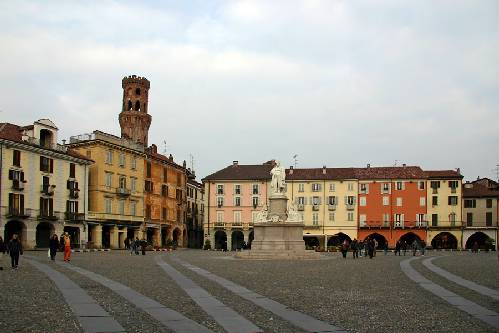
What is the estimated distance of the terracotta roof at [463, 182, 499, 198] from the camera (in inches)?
3543

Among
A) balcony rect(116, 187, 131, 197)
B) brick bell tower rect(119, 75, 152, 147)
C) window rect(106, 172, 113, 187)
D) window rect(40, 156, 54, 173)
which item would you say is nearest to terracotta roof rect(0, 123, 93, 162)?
window rect(40, 156, 54, 173)

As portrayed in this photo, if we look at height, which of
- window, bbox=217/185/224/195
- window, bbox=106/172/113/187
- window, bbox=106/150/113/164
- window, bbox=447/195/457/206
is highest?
window, bbox=106/150/113/164

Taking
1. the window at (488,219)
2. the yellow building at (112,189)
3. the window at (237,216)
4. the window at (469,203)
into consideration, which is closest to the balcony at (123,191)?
the yellow building at (112,189)

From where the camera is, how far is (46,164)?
61.3m

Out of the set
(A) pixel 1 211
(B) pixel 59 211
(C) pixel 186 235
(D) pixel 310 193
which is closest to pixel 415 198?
(D) pixel 310 193

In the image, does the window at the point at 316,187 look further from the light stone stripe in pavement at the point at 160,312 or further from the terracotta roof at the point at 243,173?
the light stone stripe in pavement at the point at 160,312

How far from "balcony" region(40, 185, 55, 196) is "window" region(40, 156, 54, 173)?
61.7 inches

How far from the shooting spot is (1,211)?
54.8 metres

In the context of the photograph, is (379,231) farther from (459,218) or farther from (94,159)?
(94,159)

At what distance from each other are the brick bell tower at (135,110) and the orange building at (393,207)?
33.4 metres

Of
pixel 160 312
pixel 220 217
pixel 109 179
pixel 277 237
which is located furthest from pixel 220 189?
pixel 160 312

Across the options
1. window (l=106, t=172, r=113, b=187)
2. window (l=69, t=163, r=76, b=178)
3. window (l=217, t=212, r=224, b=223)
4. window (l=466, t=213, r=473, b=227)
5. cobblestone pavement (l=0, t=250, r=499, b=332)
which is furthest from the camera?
→ window (l=217, t=212, r=224, b=223)

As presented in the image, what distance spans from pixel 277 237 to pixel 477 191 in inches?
2425

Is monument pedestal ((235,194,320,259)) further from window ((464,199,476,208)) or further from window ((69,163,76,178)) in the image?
window ((464,199,476,208))
